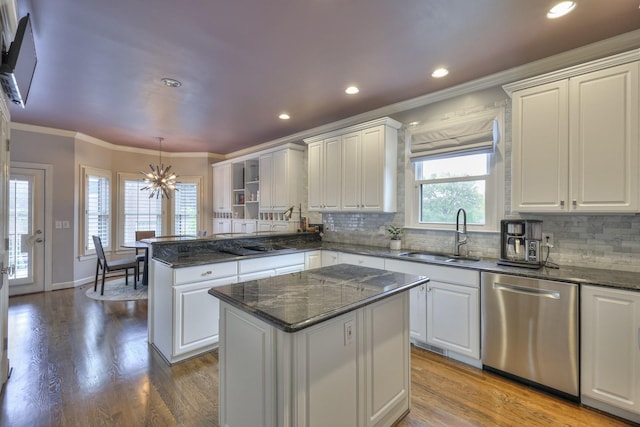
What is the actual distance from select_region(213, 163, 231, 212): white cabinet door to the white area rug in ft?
7.21

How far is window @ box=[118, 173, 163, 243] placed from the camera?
6.26 m

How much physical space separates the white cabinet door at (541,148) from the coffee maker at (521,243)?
0.15 metres

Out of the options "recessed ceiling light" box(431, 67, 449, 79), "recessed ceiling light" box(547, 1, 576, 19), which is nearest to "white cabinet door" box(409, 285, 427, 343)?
"recessed ceiling light" box(431, 67, 449, 79)

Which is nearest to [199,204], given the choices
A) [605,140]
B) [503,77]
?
[503,77]

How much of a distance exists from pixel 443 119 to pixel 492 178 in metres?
0.87

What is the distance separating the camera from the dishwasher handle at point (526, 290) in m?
2.25

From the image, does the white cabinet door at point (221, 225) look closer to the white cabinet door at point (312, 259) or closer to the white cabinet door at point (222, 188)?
the white cabinet door at point (222, 188)

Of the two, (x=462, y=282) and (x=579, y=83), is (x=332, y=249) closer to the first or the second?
(x=462, y=282)

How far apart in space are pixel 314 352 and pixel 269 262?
2.07 metres

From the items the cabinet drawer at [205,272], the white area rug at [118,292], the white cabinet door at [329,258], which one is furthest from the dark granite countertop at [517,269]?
the white area rug at [118,292]

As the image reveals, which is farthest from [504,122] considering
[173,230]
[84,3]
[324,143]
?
[173,230]

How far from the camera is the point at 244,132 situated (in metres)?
5.11

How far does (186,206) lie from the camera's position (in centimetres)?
692

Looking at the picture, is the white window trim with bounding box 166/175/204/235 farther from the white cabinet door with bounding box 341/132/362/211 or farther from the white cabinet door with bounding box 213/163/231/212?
the white cabinet door with bounding box 341/132/362/211
